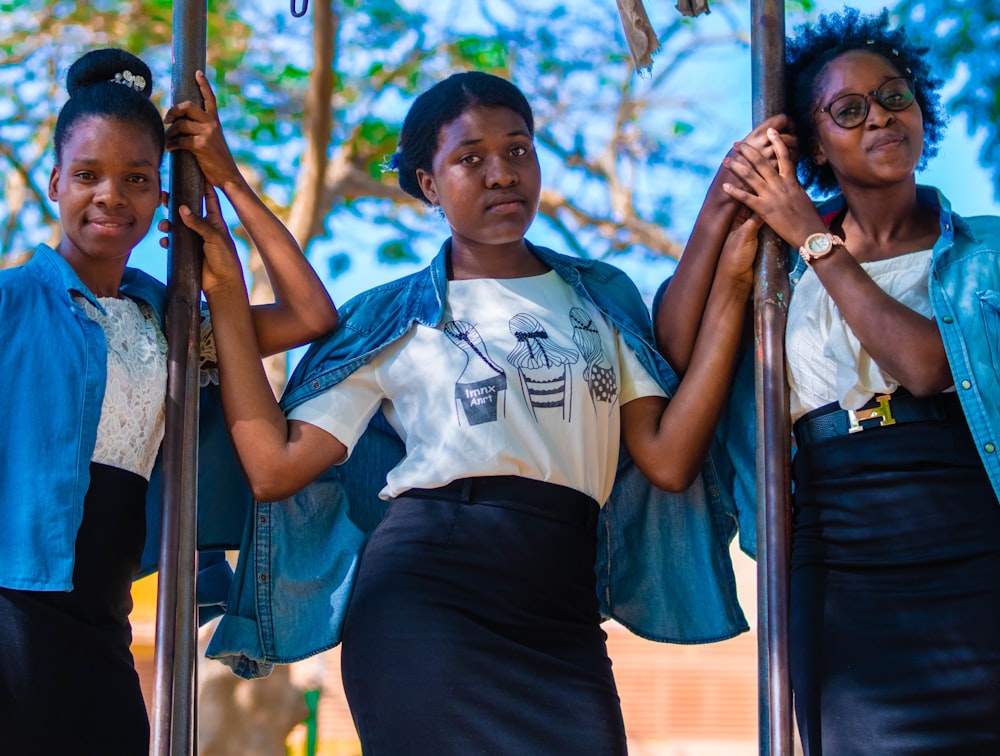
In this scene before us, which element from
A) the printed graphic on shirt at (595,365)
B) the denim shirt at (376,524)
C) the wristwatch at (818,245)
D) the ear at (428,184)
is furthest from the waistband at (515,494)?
→ the ear at (428,184)

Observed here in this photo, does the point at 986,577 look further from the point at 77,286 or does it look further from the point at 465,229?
the point at 77,286

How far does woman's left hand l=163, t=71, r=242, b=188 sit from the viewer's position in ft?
10.5

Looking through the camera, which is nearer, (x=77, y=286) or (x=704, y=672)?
(x=77, y=286)

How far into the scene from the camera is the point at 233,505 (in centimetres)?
341

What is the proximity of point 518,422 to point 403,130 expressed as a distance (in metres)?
0.97

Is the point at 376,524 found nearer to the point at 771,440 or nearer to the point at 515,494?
the point at 515,494

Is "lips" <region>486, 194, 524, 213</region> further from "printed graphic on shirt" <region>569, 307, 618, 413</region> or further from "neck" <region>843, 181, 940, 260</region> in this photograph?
"neck" <region>843, 181, 940, 260</region>

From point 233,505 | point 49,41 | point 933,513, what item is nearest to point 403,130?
point 233,505

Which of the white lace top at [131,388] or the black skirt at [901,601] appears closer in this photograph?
the black skirt at [901,601]

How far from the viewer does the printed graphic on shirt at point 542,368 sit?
3100 millimetres

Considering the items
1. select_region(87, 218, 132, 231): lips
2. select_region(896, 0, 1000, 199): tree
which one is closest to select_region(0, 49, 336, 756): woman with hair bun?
select_region(87, 218, 132, 231): lips

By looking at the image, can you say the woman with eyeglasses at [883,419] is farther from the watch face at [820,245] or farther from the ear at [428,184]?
the ear at [428,184]

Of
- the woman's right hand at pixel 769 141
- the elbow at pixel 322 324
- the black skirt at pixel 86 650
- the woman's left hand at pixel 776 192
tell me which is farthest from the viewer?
the elbow at pixel 322 324

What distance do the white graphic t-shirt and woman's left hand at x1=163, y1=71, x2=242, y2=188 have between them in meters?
0.59
